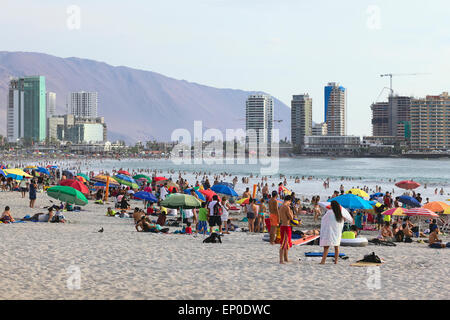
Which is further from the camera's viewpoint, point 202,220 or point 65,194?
point 65,194

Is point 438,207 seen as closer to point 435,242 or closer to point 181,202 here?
point 435,242

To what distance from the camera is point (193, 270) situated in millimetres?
9859

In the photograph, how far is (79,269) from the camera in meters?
9.60

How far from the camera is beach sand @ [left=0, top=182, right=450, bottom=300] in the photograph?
26.7 ft

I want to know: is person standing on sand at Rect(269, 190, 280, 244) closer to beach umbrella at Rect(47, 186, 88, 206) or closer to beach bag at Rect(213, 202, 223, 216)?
beach bag at Rect(213, 202, 223, 216)

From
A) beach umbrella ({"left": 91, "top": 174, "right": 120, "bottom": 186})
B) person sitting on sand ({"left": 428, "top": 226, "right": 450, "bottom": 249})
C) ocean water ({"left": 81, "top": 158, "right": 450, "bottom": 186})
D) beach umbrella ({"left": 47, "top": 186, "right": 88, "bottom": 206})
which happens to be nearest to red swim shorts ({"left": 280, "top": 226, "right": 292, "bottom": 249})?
person sitting on sand ({"left": 428, "top": 226, "right": 450, "bottom": 249})

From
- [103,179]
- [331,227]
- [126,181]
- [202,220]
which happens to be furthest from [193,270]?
[126,181]

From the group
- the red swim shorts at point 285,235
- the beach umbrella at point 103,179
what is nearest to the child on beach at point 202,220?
the red swim shorts at point 285,235

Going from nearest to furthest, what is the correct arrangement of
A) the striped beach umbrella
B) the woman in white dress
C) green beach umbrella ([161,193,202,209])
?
the woman in white dress < green beach umbrella ([161,193,202,209]) < the striped beach umbrella

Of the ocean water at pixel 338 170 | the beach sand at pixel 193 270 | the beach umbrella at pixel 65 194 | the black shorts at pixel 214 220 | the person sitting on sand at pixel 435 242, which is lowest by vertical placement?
the ocean water at pixel 338 170

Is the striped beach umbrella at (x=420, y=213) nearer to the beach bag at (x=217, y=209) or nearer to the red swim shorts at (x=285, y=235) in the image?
the beach bag at (x=217, y=209)

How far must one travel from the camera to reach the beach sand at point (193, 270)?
812 cm
